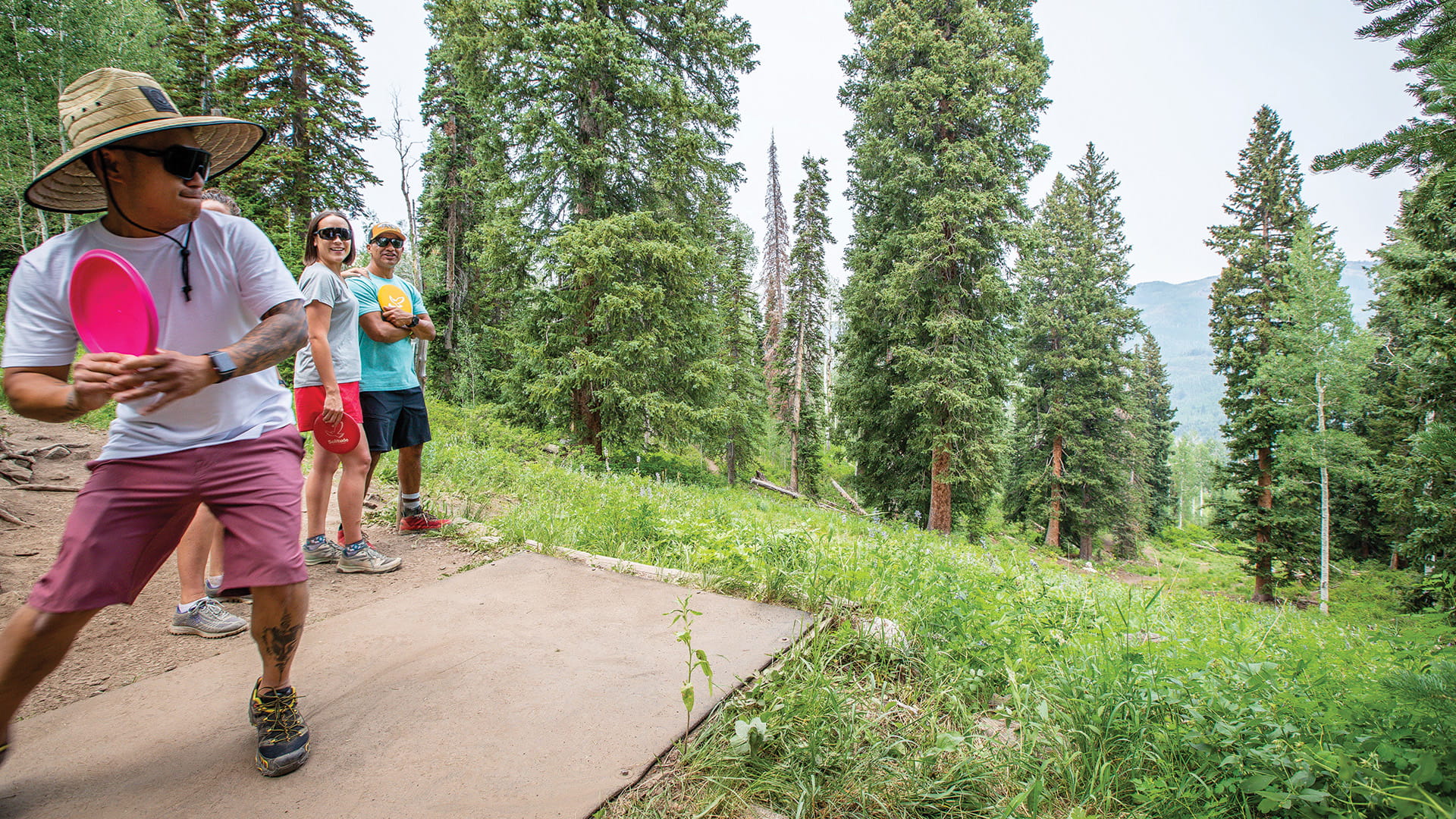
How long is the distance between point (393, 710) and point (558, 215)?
13.1 metres

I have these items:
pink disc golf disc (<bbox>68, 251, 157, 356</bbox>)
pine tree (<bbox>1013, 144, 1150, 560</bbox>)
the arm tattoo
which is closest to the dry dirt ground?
the arm tattoo

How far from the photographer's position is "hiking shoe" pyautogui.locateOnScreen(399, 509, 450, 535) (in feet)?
16.2

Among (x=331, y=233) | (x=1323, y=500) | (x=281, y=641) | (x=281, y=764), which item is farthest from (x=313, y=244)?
(x=1323, y=500)

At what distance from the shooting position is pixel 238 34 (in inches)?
635

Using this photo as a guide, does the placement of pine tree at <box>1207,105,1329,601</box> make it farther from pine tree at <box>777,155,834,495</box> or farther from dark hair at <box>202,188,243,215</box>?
dark hair at <box>202,188,243,215</box>

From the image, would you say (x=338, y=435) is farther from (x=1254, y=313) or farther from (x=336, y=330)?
(x=1254, y=313)

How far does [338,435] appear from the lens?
12.5 feet

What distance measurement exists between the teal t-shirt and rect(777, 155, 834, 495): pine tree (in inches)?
805

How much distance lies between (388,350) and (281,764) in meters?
3.31

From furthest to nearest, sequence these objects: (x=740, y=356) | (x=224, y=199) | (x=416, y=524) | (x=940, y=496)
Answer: (x=740, y=356) → (x=940, y=496) → (x=416, y=524) → (x=224, y=199)

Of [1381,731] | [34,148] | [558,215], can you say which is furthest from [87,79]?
[34,148]

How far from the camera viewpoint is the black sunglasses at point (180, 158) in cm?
192

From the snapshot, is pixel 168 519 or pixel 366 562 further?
pixel 366 562

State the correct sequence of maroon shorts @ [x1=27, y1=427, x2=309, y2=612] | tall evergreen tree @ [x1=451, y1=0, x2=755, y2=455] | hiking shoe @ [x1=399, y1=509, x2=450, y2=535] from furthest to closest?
tall evergreen tree @ [x1=451, y1=0, x2=755, y2=455] < hiking shoe @ [x1=399, y1=509, x2=450, y2=535] < maroon shorts @ [x1=27, y1=427, x2=309, y2=612]
